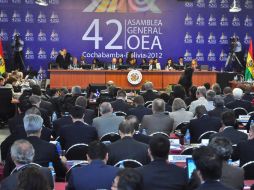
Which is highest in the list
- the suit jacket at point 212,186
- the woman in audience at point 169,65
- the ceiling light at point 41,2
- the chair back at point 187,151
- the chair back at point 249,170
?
the ceiling light at point 41,2

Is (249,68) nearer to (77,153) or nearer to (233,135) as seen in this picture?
(233,135)

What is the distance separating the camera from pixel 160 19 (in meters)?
24.1

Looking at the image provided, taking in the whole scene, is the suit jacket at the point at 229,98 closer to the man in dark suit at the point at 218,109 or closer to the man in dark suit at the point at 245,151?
the man in dark suit at the point at 218,109

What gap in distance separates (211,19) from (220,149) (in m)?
20.3

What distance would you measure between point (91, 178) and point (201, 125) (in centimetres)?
372

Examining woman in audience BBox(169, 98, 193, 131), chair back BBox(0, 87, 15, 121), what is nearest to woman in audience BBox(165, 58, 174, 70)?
chair back BBox(0, 87, 15, 121)

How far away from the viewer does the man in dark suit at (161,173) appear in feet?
14.8

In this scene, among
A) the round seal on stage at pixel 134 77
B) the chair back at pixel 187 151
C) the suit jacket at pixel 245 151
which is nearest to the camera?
the suit jacket at pixel 245 151

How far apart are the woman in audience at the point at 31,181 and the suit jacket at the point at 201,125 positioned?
4.68m

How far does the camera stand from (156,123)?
826cm

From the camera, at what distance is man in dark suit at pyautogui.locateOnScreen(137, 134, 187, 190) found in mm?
4520

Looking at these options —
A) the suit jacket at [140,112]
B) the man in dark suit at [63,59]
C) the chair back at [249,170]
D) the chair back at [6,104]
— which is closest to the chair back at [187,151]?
the chair back at [249,170]

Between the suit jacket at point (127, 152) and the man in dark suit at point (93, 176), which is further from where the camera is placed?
the suit jacket at point (127, 152)

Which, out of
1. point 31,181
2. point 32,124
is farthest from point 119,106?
point 31,181
